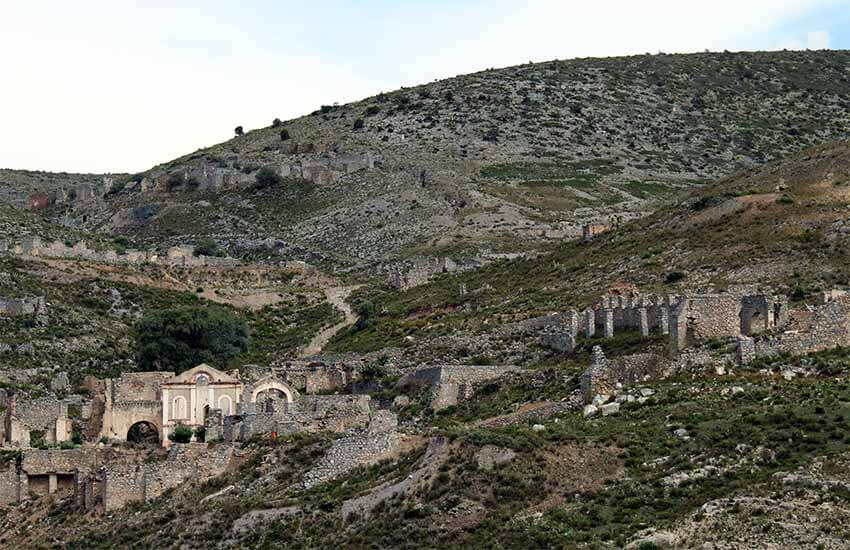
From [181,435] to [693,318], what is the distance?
14456mm

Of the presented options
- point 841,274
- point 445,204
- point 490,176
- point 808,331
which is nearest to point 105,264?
point 445,204

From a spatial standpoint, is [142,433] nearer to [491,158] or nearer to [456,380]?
[456,380]

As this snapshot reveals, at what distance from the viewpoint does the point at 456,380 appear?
2242 inches

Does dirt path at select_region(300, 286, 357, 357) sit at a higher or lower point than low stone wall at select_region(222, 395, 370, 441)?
higher

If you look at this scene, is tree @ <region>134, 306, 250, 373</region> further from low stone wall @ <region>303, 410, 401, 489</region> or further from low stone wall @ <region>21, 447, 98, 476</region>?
low stone wall @ <region>303, 410, 401, 489</region>

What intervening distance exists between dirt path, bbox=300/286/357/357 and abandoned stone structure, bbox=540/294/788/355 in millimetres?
20565

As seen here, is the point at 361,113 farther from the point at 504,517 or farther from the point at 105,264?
the point at 504,517

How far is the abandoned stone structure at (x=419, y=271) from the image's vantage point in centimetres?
9375

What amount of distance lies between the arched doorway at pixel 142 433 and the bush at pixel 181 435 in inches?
92.3

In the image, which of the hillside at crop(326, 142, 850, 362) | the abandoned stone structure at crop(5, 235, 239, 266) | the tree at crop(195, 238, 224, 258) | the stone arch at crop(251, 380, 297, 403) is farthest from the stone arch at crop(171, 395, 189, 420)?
the tree at crop(195, 238, 224, 258)

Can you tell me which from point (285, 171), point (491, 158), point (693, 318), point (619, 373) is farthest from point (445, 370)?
point (491, 158)

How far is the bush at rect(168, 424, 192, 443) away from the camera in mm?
55406

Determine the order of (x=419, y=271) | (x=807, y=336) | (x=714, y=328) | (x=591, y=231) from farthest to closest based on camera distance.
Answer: (x=419, y=271), (x=591, y=231), (x=714, y=328), (x=807, y=336)

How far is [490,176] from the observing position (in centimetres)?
13525
